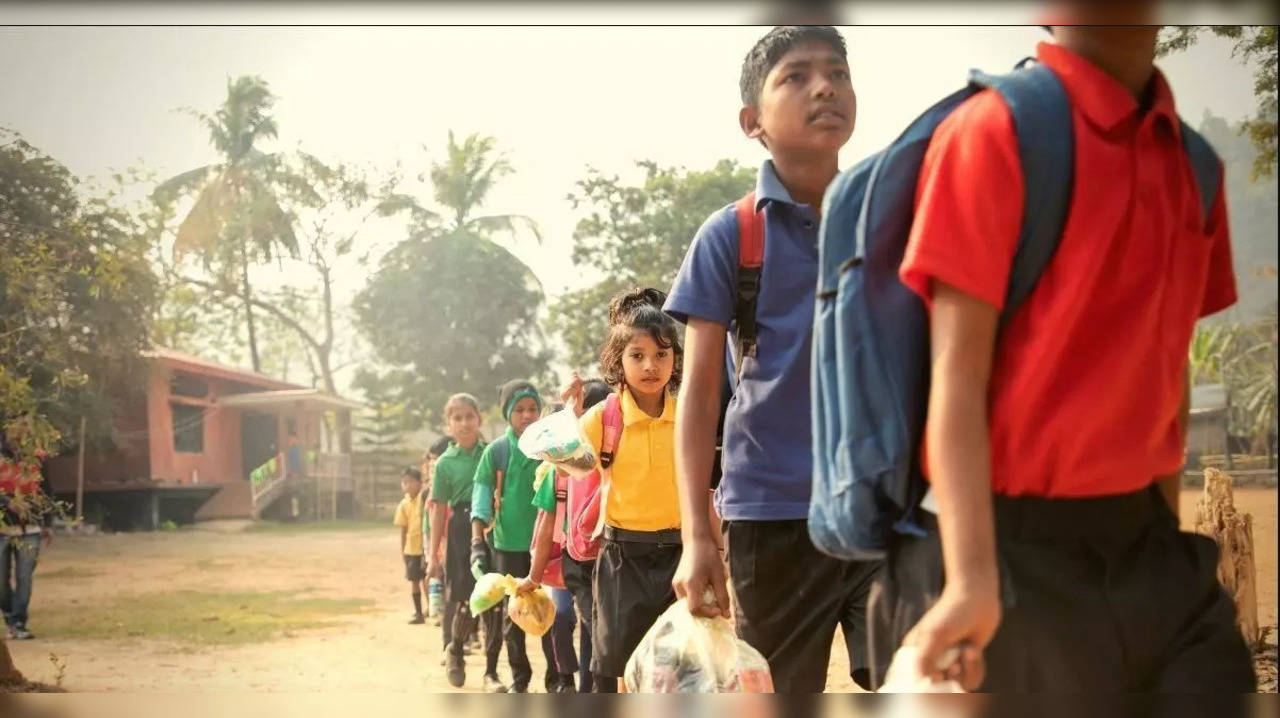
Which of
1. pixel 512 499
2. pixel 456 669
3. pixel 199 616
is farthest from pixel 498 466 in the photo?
pixel 199 616

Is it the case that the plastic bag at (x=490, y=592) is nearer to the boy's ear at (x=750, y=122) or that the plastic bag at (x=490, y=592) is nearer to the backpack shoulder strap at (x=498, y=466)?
the backpack shoulder strap at (x=498, y=466)

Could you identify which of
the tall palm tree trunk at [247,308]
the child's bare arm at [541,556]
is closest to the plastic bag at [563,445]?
the child's bare arm at [541,556]

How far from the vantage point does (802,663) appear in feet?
10.4

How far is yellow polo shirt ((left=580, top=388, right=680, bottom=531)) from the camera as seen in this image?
4.86 metres

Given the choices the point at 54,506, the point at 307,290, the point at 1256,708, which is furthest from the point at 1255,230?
the point at 307,290

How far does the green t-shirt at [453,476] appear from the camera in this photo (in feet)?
29.2

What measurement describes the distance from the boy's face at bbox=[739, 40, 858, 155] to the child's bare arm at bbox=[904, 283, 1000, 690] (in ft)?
4.48

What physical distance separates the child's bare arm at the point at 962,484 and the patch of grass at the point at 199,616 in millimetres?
14895

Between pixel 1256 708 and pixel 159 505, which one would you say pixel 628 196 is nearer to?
pixel 159 505

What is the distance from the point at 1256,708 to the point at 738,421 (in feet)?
4.94

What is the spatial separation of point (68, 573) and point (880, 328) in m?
22.1

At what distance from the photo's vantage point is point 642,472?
4.91m

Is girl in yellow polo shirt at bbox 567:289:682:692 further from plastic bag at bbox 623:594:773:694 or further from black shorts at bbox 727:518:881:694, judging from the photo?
plastic bag at bbox 623:594:773:694

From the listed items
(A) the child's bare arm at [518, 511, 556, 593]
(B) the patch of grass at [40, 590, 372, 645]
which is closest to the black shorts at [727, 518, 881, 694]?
(A) the child's bare arm at [518, 511, 556, 593]
